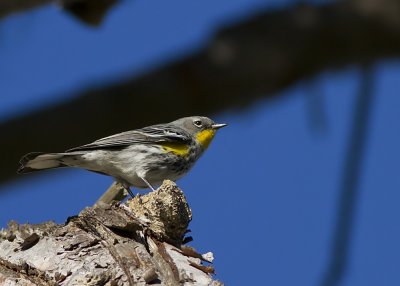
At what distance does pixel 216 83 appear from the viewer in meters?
6.26

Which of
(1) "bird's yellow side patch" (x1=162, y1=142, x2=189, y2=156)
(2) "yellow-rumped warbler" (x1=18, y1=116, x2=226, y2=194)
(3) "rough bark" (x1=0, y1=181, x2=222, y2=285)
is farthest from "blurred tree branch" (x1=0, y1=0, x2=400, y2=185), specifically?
(1) "bird's yellow side patch" (x1=162, y1=142, x2=189, y2=156)

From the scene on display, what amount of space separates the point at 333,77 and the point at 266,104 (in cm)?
43

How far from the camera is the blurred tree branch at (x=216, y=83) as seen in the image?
6.11m

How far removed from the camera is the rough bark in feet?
14.6

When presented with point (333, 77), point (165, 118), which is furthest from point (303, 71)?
point (165, 118)

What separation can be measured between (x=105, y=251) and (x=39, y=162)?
229cm

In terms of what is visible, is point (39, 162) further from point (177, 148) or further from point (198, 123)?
point (198, 123)

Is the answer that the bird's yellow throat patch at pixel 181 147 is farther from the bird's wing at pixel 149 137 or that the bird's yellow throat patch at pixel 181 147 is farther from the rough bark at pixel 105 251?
the rough bark at pixel 105 251

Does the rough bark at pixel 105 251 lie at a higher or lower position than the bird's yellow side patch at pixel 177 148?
lower

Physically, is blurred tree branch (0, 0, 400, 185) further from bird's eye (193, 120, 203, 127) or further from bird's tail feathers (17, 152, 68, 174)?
bird's eye (193, 120, 203, 127)

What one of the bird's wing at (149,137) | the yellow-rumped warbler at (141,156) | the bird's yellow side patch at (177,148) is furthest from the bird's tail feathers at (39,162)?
the bird's yellow side patch at (177,148)

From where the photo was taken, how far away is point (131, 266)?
4.50m

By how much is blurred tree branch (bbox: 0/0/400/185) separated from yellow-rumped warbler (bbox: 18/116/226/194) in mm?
1042

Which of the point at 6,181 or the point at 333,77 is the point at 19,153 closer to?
the point at 6,181
